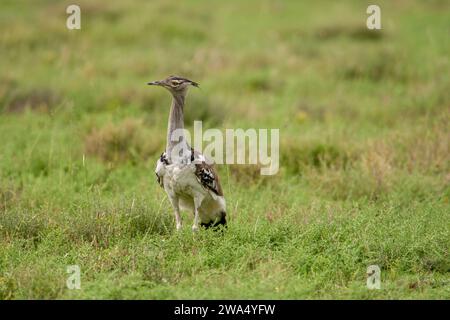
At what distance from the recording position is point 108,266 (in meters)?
4.52

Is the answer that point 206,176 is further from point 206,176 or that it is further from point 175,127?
point 175,127

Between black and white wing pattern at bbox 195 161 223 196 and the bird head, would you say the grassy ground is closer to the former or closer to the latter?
black and white wing pattern at bbox 195 161 223 196

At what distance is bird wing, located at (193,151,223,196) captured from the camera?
4.91 metres

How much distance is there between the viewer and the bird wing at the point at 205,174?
4.91m

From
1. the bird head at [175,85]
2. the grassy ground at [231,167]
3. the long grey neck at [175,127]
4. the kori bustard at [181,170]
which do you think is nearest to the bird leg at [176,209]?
the kori bustard at [181,170]

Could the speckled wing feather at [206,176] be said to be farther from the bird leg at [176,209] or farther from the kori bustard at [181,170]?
the bird leg at [176,209]

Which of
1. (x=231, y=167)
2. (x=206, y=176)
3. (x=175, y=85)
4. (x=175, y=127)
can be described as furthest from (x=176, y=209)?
(x=231, y=167)

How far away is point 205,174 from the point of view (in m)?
4.93

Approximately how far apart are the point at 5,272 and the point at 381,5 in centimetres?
1237

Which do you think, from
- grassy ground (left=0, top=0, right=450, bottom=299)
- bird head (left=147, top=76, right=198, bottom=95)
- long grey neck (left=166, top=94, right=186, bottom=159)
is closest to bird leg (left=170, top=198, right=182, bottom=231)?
grassy ground (left=0, top=0, right=450, bottom=299)

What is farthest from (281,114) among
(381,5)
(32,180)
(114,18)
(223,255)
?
(381,5)

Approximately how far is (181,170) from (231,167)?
1889 millimetres

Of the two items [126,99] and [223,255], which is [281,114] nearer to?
[126,99]

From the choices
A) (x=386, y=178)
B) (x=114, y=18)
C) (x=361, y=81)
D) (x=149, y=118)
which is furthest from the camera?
(x=114, y=18)
